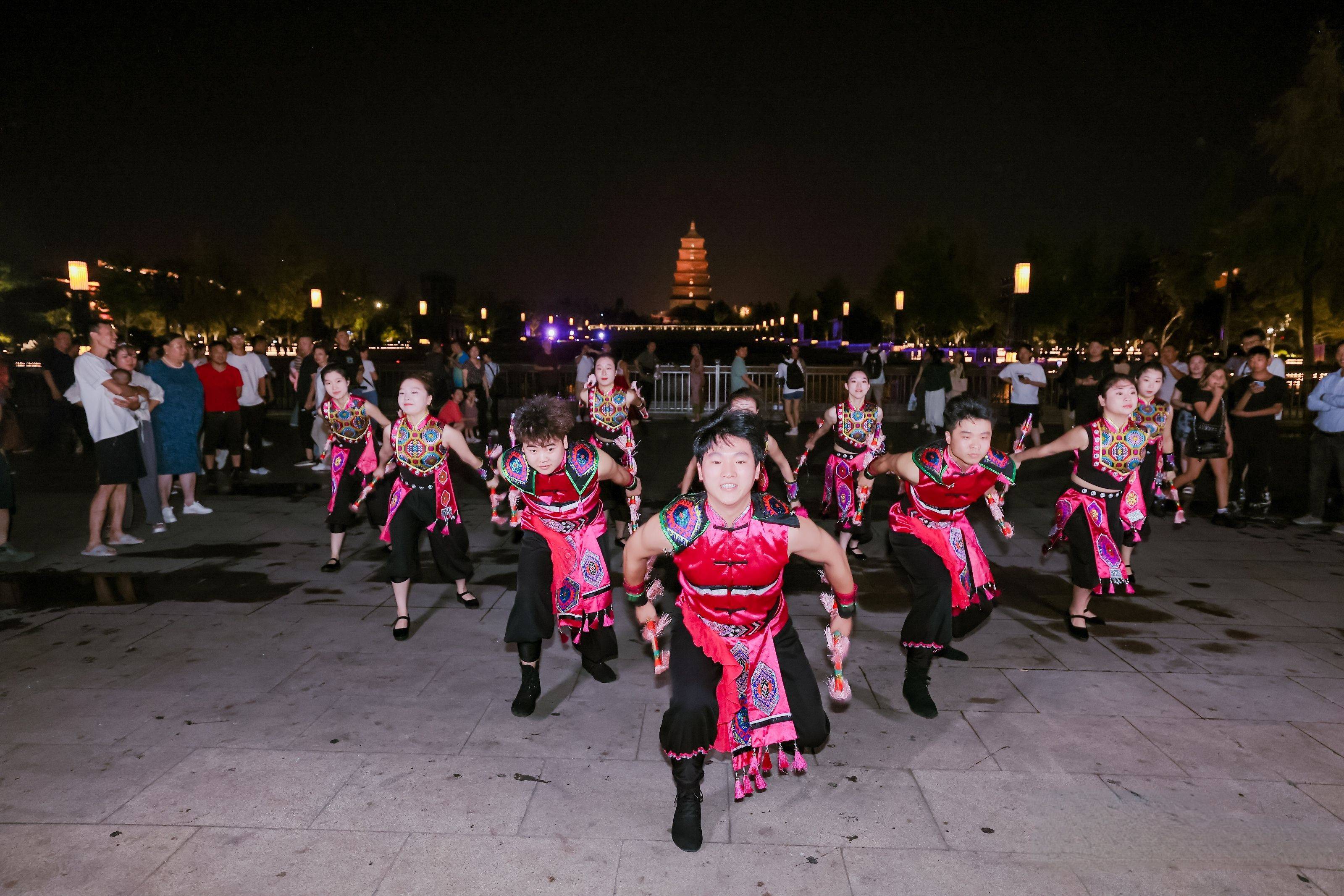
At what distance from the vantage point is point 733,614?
11.3ft

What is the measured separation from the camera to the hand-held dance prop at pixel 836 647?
3547 millimetres

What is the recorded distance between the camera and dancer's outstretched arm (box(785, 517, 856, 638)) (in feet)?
11.1

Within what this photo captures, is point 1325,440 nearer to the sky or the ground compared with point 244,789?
nearer to the sky

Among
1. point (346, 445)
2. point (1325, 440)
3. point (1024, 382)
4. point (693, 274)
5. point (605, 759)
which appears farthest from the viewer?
point (693, 274)

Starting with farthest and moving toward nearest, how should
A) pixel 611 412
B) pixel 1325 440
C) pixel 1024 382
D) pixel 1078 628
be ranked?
pixel 1024 382 < pixel 1325 440 < pixel 611 412 < pixel 1078 628

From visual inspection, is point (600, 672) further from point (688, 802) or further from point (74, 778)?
point (74, 778)

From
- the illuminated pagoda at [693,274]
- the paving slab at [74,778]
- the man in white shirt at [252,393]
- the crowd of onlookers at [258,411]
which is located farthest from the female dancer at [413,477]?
the illuminated pagoda at [693,274]

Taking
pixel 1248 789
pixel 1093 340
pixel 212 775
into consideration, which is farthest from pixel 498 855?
pixel 1093 340

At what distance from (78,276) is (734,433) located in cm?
1770

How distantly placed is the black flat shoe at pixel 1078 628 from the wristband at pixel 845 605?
3.10 meters

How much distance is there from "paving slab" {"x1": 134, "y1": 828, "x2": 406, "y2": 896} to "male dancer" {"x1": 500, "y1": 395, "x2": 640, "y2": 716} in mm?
1286

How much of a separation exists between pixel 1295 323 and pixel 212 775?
37.8 meters

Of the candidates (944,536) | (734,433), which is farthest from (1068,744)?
(734,433)

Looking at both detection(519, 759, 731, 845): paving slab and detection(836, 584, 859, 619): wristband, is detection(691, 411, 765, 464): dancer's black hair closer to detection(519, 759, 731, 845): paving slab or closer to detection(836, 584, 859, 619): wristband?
detection(836, 584, 859, 619): wristband
